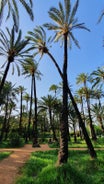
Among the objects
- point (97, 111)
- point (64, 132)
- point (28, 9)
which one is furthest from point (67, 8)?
point (97, 111)

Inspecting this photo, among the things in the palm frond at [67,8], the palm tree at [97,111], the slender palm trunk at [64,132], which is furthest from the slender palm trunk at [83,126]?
the palm tree at [97,111]

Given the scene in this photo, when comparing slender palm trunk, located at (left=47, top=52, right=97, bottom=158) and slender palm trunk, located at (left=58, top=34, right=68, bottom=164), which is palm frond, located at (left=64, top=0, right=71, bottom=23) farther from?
slender palm trunk, located at (left=58, top=34, right=68, bottom=164)

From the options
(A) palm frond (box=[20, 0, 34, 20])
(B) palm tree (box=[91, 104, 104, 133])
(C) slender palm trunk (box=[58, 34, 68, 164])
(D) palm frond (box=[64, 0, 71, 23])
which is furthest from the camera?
(B) palm tree (box=[91, 104, 104, 133])

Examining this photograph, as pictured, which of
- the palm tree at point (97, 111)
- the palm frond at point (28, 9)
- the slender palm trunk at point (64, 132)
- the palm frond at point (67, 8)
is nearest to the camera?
the slender palm trunk at point (64, 132)

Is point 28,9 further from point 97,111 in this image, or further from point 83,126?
point 97,111

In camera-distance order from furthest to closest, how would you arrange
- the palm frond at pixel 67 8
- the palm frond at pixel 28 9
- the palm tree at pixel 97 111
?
the palm tree at pixel 97 111 < the palm frond at pixel 67 8 < the palm frond at pixel 28 9

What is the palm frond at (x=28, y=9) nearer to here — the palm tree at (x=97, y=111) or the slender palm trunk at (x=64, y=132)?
the slender palm trunk at (x=64, y=132)

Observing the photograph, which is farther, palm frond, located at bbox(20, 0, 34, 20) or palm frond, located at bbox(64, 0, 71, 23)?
palm frond, located at bbox(64, 0, 71, 23)

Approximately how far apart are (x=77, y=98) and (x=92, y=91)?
9166 millimetres

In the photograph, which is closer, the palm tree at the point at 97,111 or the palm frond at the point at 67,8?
the palm frond at the point at 67,8

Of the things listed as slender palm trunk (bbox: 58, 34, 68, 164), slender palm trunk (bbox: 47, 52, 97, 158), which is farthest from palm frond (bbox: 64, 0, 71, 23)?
slender palm trunk (bbox: 58, 34, 68, 164)

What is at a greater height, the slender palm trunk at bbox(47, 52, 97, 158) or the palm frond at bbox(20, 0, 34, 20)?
the palm frond at bbox(20, 0, 34, 20)

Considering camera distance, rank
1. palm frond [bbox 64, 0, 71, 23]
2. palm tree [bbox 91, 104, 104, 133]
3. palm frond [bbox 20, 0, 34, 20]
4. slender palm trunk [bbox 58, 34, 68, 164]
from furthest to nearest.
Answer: palm tree [bbox 91, 104, 104, 133], palm frond [bbox 64, 0, 71, 23], palm frond [bbox 20, 0, 34, 20], slender palm trunk [bbox 58, 34, 68, 164]

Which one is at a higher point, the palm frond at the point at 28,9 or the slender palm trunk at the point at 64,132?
the palm frond at the point at 28,9
